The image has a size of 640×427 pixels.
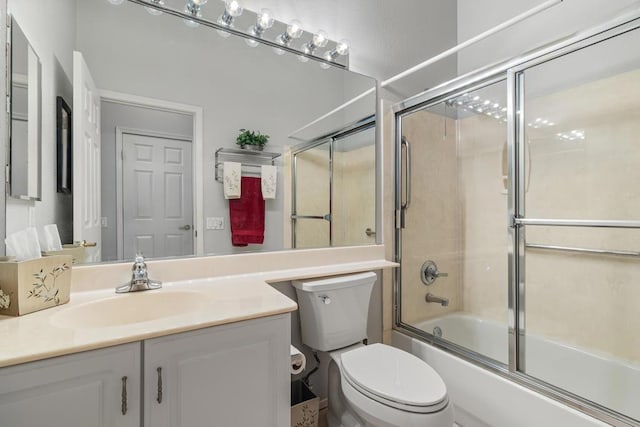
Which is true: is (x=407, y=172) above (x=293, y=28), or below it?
below

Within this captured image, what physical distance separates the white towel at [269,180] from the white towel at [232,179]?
0.13 meters

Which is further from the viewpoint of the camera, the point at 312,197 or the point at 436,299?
the point at 436,299

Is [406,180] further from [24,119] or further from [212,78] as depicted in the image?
[24,119]

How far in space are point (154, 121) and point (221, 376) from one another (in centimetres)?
108

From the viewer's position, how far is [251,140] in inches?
61.8

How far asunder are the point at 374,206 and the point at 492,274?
0.93m

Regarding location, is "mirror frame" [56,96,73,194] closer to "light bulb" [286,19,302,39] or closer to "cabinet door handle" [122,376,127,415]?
"cabinet door handle" [122,376,127,415]

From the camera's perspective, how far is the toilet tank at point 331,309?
151 centimetres

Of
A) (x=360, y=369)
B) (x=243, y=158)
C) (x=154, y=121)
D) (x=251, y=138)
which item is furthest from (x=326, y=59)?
(x=360, y=369)

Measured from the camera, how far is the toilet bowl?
1094mm

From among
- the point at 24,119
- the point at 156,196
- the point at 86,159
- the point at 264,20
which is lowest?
the point at 156,196

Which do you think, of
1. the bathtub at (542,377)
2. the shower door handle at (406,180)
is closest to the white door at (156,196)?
the shower door handle at (406,180)

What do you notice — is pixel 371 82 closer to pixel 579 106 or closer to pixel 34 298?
pixel 579 106

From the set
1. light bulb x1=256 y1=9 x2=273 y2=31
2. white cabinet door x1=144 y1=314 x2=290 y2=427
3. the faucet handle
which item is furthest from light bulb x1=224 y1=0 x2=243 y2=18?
the faucet handle
